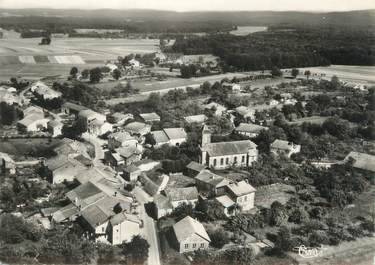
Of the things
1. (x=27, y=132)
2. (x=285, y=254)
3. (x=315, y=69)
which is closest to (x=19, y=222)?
(x=285, y=254)

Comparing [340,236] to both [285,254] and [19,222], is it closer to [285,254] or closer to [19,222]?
[285,254]

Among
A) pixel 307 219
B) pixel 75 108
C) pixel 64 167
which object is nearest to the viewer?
pixel 307 219

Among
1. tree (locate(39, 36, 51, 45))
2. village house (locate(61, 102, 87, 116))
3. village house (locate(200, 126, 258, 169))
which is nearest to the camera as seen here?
village house (locate(200, 126, 258, 169))

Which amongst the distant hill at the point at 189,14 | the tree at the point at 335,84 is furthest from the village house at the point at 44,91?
the tree at the point at 335,84

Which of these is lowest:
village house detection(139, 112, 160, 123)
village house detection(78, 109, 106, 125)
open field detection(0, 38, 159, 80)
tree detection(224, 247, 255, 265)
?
tree detection(224, 247, 255, 265)

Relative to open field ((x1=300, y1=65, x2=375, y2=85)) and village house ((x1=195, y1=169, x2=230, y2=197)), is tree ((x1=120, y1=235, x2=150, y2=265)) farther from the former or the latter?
open field ((x1=300, y1=65, x2=375, y2=85))

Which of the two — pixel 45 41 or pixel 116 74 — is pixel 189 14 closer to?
pixel 116 74

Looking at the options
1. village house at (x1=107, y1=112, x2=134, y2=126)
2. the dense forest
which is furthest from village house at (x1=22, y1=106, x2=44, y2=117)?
the dense forest
